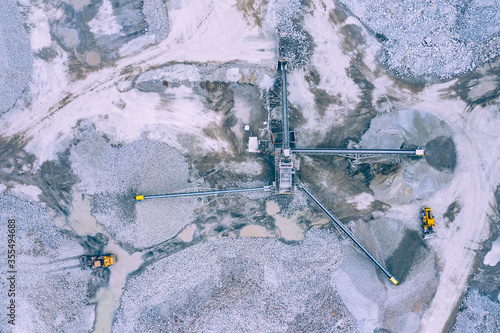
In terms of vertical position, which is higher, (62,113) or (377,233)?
(62,113)

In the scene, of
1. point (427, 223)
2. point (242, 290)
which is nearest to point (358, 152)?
point (427, 223)

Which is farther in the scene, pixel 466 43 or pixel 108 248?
pixel 108 248

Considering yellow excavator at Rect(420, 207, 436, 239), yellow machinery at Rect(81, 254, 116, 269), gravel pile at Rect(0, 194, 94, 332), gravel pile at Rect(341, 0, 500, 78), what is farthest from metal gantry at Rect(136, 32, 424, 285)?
gravel pile at Rect(0, 194, 94, 332)

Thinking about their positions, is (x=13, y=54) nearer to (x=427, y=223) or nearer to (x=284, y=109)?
(x=284, y=109)

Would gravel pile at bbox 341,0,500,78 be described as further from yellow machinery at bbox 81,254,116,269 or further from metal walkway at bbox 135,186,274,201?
yellow machinery at bbox 81,254,116,269

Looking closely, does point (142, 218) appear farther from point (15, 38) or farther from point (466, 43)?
point (466, 43)

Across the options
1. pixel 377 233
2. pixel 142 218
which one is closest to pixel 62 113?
pixel 142 218
